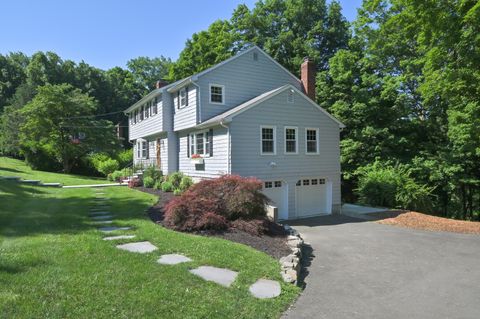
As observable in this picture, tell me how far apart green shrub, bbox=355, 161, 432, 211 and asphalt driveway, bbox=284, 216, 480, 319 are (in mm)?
6899

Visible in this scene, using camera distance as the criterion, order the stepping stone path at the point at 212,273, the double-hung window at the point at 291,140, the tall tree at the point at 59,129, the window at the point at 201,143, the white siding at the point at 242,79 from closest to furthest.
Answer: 1. the stepping stone path at the point at 212,273
2. the double-hung window at the point at 291,140
3. the window at the point at 201,143
4. the white siding at the point at 242,79
5. the tall tree at the point at 59,129

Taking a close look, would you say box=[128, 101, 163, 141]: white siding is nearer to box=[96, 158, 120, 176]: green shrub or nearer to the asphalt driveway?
box=[96, 158, 120, 176]: green shrub

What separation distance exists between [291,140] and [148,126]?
11.1 meters

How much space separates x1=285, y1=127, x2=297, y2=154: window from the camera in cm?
1559

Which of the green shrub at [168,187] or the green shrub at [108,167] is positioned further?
the green shrub at [108,167]

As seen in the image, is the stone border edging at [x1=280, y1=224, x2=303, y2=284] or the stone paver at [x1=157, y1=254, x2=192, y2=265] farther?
the stone border edging at [x1=280, y1=224, x2=303, y2=284]

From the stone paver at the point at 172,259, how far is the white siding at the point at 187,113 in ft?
36.0

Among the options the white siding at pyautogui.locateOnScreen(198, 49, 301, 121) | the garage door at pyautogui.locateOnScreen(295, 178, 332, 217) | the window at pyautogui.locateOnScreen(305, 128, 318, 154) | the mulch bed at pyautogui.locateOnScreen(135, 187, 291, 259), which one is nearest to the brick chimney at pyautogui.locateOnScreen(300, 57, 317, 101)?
the white siding at pyautogui.locateOnScreen(198, 49, 301, 121)

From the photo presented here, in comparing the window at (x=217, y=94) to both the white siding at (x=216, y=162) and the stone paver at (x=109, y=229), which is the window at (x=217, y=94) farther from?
the stone paver at (x=109, y=229)

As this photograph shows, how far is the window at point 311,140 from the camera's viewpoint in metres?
16.2

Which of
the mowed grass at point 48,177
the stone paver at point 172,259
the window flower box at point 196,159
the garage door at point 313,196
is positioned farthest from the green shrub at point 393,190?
the mowed grass at point 48,177

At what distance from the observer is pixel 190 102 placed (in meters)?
17.3

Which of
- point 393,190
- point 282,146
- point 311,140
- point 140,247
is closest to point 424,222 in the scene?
point 393,190

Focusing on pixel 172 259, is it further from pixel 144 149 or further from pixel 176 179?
pixel 144 149
